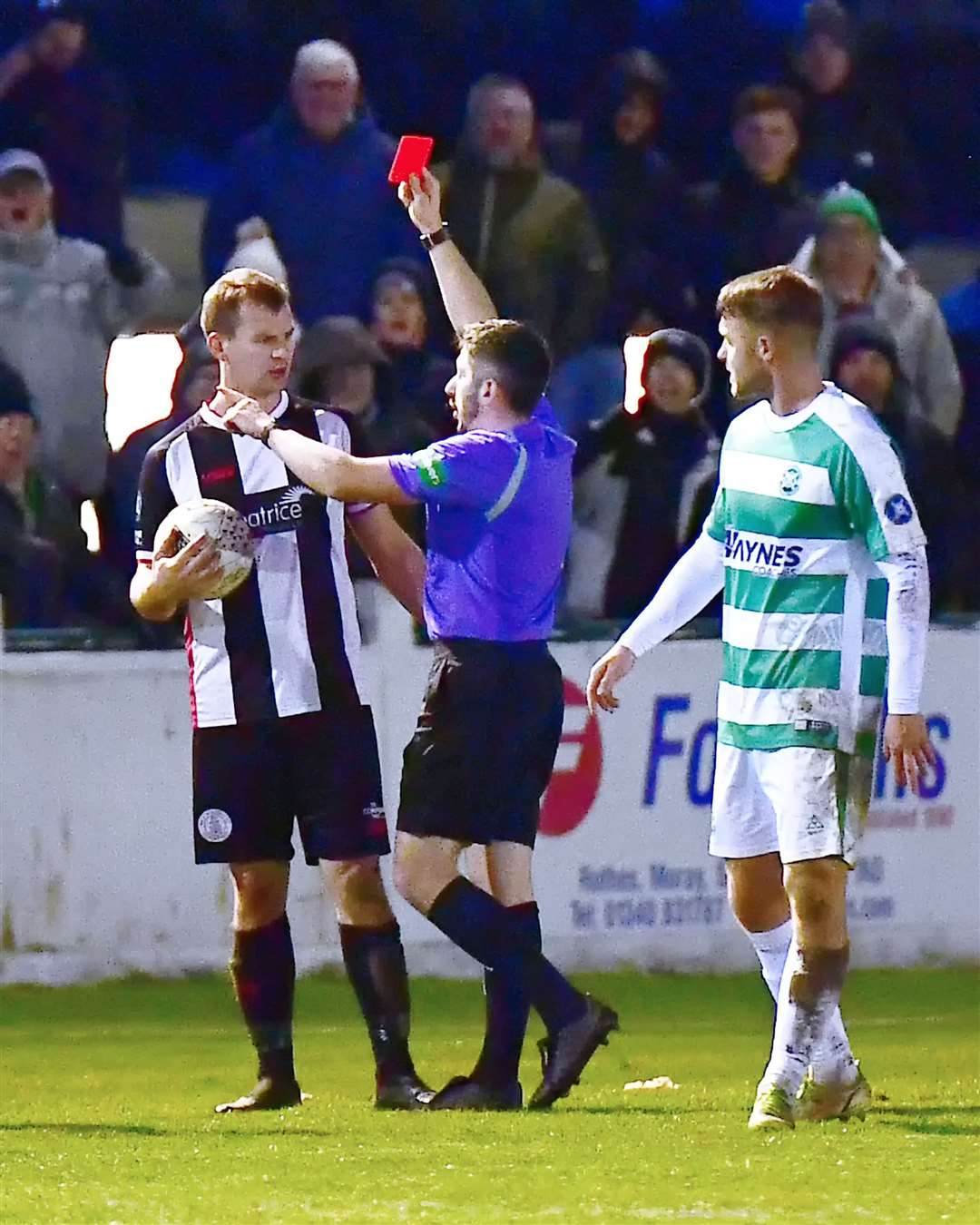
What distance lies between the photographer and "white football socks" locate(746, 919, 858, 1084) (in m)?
5.62

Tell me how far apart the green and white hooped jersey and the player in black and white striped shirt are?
1067 mm

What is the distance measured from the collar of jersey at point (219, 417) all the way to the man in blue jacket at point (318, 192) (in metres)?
4.14

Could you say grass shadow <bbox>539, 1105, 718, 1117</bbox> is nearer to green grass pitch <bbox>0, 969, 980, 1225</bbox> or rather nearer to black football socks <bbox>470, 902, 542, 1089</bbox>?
green grass pitch <bbox>0, 969, 980, 1225</bbox>

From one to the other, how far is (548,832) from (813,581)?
407 cm

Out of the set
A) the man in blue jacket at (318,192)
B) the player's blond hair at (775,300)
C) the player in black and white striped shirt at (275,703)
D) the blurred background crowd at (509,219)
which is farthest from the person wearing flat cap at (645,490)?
the player's blond hair at (775,300)

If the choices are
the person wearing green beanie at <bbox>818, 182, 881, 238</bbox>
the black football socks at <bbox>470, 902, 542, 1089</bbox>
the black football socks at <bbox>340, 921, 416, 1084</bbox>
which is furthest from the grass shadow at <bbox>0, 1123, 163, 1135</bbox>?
the person wearing green beanie at <bbox>818, 182, 881, 238</bbox>

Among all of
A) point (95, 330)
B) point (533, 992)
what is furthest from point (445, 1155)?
point (95, 330)

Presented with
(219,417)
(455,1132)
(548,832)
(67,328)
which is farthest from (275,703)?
(67,328)

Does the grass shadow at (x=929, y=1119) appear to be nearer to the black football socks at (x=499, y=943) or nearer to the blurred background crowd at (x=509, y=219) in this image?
the black football socks at (x=499, y=943)

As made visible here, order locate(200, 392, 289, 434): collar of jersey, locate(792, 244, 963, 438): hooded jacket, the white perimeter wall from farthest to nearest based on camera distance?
locate(792, 244, 963, 438): hooded jacket
the white perimeter wall
locate(200, 392, 289, 434): collar of jersey

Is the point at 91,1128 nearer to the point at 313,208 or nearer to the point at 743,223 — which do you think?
the point at 313,208

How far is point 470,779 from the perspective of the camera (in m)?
5.90

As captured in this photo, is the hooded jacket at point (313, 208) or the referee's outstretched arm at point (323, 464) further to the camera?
the hooded jacket at point (313, 208)

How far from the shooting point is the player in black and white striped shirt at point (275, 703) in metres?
6.09
